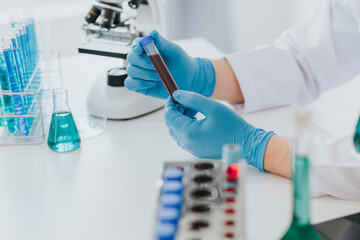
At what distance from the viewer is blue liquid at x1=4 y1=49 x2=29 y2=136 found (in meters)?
1.42

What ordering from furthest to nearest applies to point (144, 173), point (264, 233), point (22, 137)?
point (22, 137) < point (144, 173) < point (264, 233)

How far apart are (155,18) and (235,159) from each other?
1.02 meters

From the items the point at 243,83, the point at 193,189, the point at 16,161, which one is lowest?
the point at 16,161

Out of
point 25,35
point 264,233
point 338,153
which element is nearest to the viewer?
point 264,233

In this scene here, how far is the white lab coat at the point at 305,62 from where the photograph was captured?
1.73m

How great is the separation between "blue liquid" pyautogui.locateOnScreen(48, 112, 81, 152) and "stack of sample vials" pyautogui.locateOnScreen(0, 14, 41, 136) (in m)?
0.10

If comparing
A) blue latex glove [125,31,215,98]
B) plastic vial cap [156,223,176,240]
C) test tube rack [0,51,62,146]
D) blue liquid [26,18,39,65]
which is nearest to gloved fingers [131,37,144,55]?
blue latex glove [125,31,215,98]

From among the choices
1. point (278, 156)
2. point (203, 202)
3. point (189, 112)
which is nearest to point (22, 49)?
point (189, 112)

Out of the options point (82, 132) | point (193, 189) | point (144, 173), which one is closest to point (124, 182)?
point (144, 173)

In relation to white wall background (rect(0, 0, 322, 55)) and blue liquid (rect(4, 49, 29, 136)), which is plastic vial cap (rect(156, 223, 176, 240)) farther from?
white wall background (rect(0, 0, 322, 55))

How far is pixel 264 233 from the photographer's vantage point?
1068 millimetres

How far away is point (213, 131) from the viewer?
127 centimetres

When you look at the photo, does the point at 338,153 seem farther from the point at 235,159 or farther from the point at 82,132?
the point at 82,132

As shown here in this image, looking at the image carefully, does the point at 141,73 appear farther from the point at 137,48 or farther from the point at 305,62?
the point at 305,62
